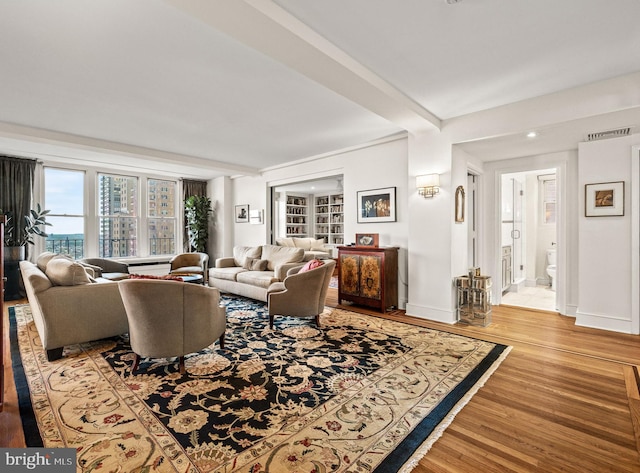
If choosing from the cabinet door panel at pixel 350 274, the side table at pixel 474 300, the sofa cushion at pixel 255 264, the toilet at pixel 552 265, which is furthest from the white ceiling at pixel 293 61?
the toilet at pixel 552 265

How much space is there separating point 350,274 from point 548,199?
4.81 meters

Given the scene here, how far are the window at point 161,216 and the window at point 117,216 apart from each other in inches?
12.7

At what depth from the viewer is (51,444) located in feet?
5.50

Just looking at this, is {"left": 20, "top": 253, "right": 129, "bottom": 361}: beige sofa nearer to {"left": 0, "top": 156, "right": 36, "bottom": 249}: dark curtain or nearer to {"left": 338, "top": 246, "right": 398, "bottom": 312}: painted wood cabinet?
{"left": 338, "top": 246, "right": 398, "bottom": 312}: painted wood cabinet

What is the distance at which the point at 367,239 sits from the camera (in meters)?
4.81

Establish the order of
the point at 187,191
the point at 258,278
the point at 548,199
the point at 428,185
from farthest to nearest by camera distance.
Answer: the point at 187,191, the point at 548,199, the point at 258,278, the point at 428,185

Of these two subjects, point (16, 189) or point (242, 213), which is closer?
point (16, 189)

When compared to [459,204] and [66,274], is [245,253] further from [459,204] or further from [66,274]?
[459,204]

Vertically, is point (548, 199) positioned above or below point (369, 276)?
above

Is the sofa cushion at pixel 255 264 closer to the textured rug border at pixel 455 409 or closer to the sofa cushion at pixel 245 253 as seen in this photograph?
the sofa cushion at pixel 245 253

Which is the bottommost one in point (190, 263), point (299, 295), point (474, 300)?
point (474, 300)

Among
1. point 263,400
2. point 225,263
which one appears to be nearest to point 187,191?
point 225,263

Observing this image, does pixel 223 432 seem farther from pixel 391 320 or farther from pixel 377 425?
pixel 391 320

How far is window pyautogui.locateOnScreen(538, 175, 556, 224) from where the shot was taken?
6426mm
